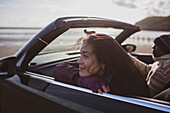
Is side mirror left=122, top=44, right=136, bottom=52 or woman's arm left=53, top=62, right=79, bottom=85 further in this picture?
side mirror left=122, top=44, right=136, bottom=52

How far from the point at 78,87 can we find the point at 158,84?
712 mm

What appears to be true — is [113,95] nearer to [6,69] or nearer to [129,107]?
[129,107]

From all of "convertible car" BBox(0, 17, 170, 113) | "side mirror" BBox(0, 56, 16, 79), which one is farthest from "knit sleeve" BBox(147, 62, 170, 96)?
"side mirror" BBox(0, 56, 16, 79)

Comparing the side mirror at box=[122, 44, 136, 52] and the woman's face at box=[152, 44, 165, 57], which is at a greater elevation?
the woman's face at box=[152, 44, 165, 57]

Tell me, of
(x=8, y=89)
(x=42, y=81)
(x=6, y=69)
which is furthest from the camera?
(x=8, y=89)

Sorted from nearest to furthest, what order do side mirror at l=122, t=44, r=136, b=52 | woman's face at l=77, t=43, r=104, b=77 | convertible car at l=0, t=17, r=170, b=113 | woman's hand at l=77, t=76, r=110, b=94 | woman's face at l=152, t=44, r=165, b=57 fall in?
convertible car at l=0, t=17, r=170, b=113
woman's hand at l=77, t=76, r=110, b=94
woman's face at l=77, t=43, r=104, b=77
woman's face at l=152, t=44, r=165, b=57
side mirror at l=122, t=44, r=136, b=52

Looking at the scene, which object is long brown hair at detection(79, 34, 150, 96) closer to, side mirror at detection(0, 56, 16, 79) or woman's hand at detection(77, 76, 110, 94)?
woman's hand at detection(77, 76, 110, 94)

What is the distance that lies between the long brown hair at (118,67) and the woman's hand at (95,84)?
6 cm

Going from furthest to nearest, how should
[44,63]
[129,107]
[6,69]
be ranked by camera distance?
[44,63] → [6,69] → [129,107]

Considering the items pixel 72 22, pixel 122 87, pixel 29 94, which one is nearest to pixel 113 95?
pixel 122 87

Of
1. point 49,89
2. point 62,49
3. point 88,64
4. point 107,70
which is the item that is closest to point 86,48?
point 88,64

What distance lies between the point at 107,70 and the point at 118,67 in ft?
0.43

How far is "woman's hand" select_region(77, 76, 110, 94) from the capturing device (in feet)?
4.75

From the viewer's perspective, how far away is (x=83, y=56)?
163 centimetres
